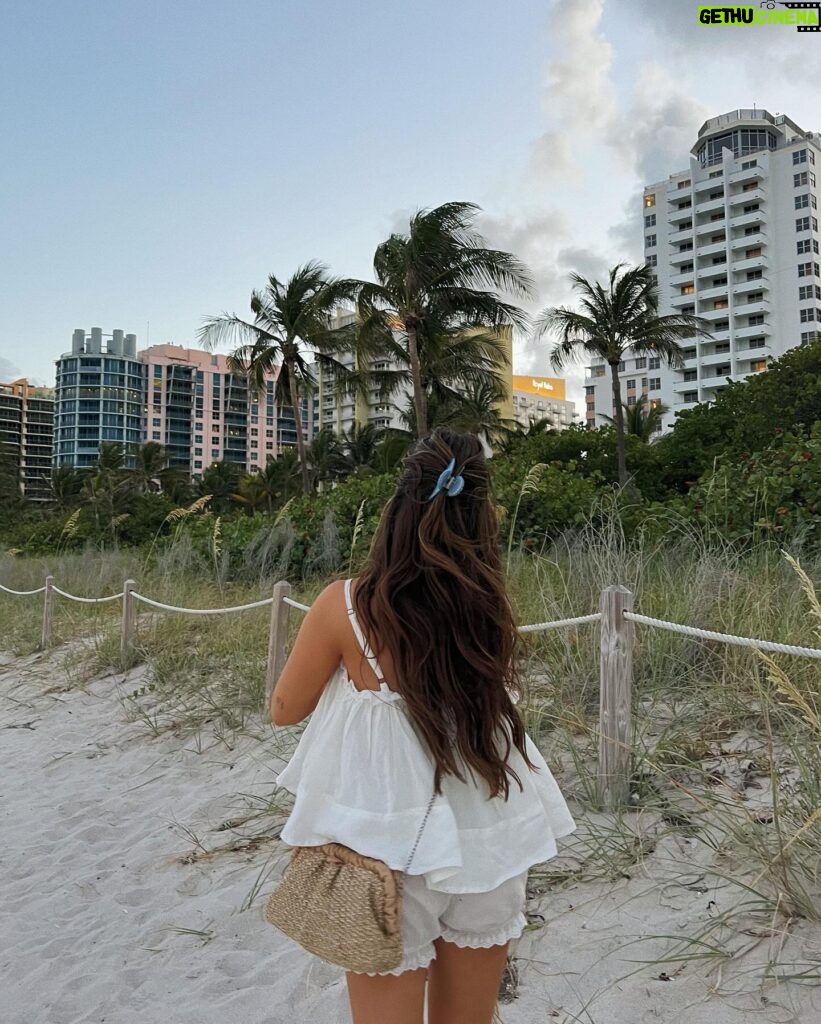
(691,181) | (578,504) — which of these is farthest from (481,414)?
(691,181)

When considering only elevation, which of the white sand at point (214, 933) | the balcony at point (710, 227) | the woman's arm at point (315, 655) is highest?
the balcony at point (710, 227)

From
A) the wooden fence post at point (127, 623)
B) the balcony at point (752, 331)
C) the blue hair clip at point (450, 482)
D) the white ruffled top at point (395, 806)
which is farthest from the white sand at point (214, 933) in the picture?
the balcony at point (752, 331)

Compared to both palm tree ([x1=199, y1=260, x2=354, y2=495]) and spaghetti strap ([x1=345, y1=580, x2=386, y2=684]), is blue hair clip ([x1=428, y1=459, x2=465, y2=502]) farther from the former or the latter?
palm tree ([x1=199, y1=260, x2=354, y2=495])

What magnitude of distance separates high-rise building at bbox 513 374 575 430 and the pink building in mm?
41133

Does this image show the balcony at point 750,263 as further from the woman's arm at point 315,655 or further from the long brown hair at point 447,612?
the woman's arm at point 315,655

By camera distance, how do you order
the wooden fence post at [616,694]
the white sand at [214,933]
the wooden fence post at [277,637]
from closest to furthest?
1. the white sand at [214,933]
2. the wooden fence post at [616,694]
3. the wooden fence post at [277,637]

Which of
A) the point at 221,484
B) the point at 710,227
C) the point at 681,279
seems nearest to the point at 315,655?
the point at 221,484

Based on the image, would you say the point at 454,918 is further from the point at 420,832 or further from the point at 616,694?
the point at 616,694

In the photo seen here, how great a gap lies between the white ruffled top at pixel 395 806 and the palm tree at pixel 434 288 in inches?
760

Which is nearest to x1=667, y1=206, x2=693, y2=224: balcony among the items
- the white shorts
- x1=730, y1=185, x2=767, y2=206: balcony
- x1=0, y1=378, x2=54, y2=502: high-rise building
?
x1=730, y1=185, x2=767, y2=206: balcony

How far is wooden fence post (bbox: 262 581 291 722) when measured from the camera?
4629mm

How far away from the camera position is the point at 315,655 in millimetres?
1493

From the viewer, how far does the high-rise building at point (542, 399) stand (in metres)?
130

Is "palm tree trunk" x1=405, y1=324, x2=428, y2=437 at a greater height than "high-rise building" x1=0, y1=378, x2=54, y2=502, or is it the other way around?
"high-rise building" x1=0, y1=378, x2=54, y2=502
